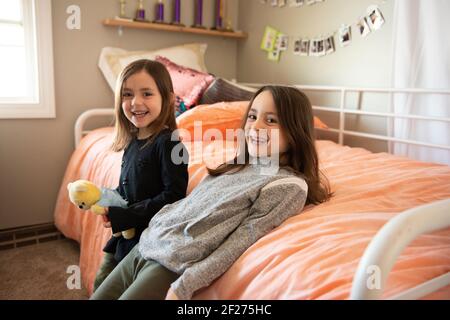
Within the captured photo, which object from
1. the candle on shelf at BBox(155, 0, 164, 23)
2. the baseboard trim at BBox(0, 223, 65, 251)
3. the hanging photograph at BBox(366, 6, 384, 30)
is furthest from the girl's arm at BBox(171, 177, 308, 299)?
the candle on shelf at BBox(155, 0, 164, 23)

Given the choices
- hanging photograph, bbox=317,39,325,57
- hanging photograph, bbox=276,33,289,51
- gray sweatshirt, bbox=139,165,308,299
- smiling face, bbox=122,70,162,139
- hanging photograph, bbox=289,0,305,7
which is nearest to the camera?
gray sweatshirt, bbox=139,165,308,299

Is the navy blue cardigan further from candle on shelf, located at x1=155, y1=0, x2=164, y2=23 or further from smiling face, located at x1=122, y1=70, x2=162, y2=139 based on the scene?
candle on shelf, located at x1=155, y1=0, x2=164, y2=23

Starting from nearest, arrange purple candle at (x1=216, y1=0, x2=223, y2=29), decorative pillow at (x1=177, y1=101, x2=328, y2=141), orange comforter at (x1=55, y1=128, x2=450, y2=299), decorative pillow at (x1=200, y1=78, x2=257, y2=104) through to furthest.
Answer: orange comforter at (x1=55, y1=128, x2=450, y2=299) → decorative pillow at (x1=177, y1=101, x2=328, y2=141) → decorative pillow at (x1=200, y1=78, x2=257, y2=104) → purple candle at (x1=216, y1=0, x2=223, y2=29)

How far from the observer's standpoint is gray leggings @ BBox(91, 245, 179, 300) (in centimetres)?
80

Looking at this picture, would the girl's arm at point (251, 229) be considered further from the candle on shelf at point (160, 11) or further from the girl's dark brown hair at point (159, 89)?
the candle on shelf at point (160, 11)

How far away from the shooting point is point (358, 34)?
198 cm

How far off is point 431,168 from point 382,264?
992mm

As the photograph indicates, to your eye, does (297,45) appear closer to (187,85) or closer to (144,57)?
(187,85)

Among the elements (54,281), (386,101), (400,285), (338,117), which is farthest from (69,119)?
(400,285)

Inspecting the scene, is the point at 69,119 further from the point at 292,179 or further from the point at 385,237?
the point at 385,237

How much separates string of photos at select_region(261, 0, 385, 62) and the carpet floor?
1.64 meters

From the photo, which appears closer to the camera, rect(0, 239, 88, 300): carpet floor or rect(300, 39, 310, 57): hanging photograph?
rect(0, 239, 88, 300): carpet floor

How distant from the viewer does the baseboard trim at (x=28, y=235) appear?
2078 mm

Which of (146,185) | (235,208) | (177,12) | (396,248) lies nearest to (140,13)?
(177,12)
